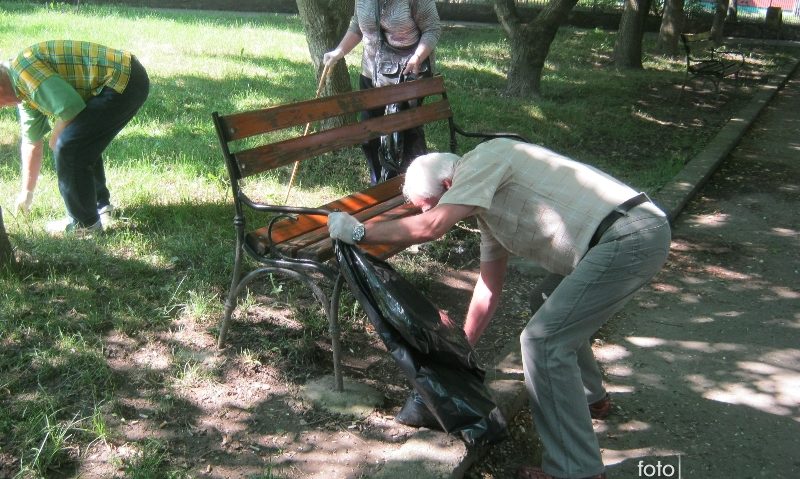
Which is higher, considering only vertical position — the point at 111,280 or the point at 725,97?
the point at 111,280

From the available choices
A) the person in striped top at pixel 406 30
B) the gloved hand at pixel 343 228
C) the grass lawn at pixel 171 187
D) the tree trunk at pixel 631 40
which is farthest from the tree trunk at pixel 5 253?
the tree trunk at pixel 631 40

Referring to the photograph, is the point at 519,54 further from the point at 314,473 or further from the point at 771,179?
the point at 314,473

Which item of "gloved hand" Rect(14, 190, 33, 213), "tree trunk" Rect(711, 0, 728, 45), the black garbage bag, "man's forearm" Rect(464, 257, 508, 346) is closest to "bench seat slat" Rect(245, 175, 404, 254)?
the black garbage bag

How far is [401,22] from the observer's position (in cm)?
491

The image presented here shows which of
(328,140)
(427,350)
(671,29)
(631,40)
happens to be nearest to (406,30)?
(328,140)

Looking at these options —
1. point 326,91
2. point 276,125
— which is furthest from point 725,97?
point 276,125

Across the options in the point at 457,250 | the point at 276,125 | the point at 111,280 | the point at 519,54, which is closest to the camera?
the point at 276,125

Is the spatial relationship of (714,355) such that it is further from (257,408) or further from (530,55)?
(530,55)

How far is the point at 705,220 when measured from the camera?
19.7ft

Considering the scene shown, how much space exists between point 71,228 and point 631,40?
38.8 feet

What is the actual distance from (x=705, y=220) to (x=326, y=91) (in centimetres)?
327

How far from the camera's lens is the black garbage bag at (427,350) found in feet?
8.86

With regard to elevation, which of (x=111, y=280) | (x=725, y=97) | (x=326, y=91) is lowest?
(x=725, y=97)

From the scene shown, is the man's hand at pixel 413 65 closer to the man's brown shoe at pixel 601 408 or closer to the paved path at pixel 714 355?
the paved path at pixel 714 355
